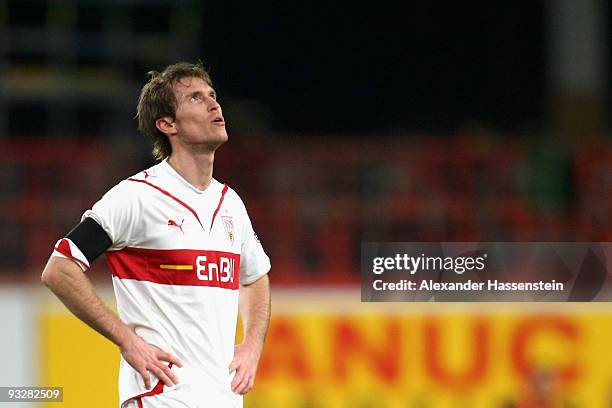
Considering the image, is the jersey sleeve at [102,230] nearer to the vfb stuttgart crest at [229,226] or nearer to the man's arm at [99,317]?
the man's arm at [99,317]

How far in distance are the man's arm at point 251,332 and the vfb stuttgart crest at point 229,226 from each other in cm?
29

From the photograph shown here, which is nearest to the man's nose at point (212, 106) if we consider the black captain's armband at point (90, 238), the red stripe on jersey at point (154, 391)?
the black captain's armband at point (90, 238)

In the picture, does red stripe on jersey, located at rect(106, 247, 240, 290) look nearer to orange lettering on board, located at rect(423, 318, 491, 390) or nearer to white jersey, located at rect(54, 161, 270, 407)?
white jersey, located at rect(54, 161, 270, 407)

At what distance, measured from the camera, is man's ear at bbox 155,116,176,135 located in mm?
4055

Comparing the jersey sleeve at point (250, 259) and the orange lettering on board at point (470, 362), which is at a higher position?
the jersey sleeve at point (250, 259)

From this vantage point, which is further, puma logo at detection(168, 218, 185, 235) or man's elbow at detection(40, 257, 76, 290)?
puma logo at detection(168, 218, 185, 235)

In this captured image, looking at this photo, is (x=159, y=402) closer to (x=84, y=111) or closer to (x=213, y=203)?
(x=213, y=203)

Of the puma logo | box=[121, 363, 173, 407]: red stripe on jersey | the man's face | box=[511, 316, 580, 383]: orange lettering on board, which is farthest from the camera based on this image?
box=[511, 316, 580, 383]: orange lettering on board

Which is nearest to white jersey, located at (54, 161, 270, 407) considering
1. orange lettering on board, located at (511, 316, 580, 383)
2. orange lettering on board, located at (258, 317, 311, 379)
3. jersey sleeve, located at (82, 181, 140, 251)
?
jersey sleeve, located at (82, 181, 140, 251)

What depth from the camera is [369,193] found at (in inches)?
389

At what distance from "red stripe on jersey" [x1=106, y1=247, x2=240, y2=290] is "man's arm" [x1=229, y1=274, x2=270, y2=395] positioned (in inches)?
12.1

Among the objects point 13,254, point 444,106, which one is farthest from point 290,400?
point 444,106

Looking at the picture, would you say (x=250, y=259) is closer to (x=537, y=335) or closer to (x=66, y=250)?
(x=66, y=250)

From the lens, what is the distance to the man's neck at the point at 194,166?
4.01 metres
